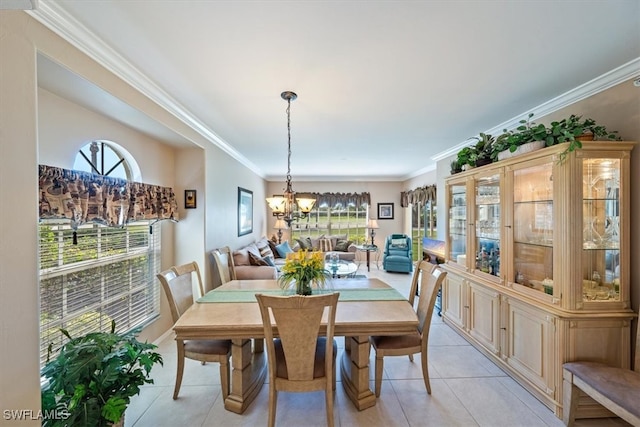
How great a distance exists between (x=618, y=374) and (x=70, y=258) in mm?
3953

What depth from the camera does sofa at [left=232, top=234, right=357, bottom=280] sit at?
13.2ft

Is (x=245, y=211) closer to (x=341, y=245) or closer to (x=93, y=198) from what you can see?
(x=341, y=245)

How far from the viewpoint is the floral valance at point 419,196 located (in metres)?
5.96

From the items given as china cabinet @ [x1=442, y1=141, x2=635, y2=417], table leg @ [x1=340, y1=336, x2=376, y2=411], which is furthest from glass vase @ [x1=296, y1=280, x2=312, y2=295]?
china cabinet @ [x1=442, y1=141, x2=635, y2=417]

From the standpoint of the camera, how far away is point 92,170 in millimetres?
2266

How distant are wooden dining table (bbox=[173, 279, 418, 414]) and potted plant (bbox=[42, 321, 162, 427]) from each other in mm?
338

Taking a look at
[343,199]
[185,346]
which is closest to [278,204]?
[185,346]

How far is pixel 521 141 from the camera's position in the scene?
229 cm

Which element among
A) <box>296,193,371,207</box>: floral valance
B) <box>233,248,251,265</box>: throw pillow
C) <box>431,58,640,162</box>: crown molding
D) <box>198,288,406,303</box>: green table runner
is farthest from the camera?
<box>296,193,371,207</box>: floral valance

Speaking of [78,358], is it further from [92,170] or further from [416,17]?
[416,17]

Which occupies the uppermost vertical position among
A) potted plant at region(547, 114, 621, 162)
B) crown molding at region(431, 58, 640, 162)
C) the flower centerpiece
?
crown molding at region(431, 58, 640, 162)

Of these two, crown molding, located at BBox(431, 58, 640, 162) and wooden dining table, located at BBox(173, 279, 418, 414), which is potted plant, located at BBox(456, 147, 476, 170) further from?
wooden dining table, located at BBox(173, 279, 418, 414)

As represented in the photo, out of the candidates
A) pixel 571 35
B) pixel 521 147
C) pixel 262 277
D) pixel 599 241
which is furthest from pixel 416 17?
pixel 262 277

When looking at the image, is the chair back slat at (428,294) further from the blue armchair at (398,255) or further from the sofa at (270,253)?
the blue armchair at (398,255)
